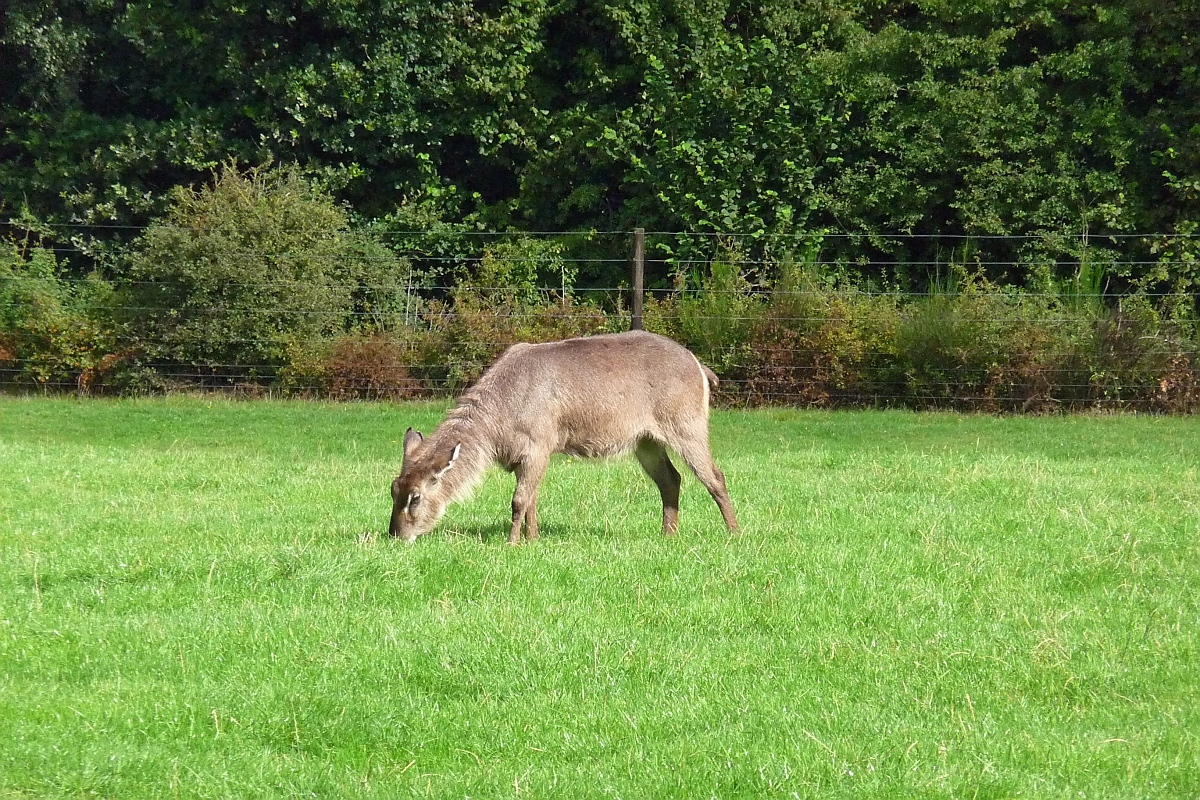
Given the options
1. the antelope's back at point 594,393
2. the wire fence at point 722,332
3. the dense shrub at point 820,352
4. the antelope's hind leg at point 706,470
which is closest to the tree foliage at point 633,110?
the wire fence at point 722,332

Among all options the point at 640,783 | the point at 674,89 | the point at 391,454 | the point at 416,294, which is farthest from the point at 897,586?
the point at 674,89

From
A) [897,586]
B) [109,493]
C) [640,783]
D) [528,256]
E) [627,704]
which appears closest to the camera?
[640,783]

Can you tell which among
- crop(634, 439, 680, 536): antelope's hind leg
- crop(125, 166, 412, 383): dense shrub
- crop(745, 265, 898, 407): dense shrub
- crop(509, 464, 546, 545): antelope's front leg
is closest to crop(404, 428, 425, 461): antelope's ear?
crop(509, 464, 546, 545): antelope's front leg

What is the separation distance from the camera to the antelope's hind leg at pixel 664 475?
363 inches

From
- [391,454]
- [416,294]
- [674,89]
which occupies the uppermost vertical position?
[674,89]

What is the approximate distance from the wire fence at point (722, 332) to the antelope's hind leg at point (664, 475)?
30.3 ft

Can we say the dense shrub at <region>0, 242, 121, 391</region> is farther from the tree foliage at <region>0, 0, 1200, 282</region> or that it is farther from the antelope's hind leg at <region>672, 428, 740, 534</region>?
the antelope's hind leg at <region>672, 428, 740, 534</region>

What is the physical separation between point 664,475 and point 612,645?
10.9ft

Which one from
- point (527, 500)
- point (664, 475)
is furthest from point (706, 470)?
point (527, 500)

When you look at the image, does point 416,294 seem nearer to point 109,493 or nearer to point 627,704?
point 109,493

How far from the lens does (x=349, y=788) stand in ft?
15.4

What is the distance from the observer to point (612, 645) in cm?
607

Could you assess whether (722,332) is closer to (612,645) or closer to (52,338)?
(52,338)

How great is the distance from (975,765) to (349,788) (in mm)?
2224
